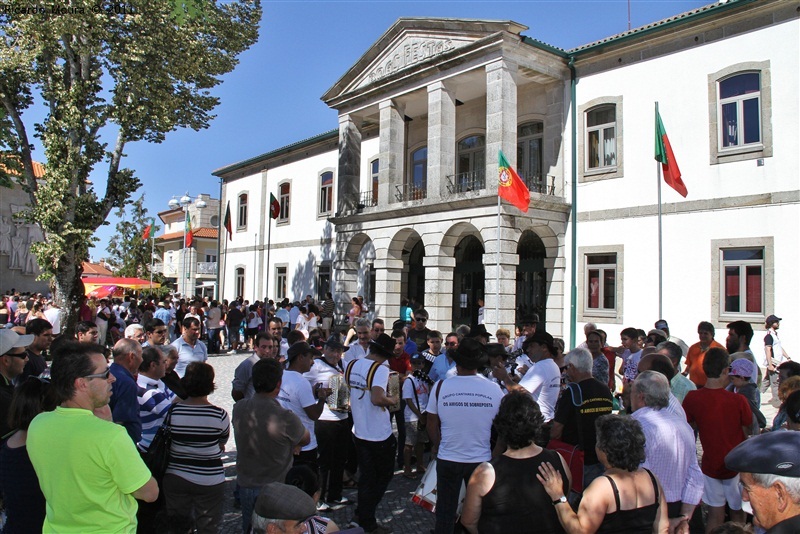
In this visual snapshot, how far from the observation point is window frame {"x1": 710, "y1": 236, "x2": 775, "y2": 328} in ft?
44.4

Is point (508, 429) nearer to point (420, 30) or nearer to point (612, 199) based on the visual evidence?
point (612, 199)

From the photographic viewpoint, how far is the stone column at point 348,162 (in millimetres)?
21969

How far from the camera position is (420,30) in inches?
739

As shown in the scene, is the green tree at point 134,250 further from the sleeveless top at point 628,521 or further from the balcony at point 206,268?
the sleeveless top at point 628,521

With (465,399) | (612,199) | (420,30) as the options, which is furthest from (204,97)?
(465,399)

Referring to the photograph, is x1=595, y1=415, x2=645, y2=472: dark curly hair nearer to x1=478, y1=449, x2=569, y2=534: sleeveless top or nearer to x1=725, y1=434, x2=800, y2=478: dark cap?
x1=478, y1=449, x2=569, y2=534: sleeveless top

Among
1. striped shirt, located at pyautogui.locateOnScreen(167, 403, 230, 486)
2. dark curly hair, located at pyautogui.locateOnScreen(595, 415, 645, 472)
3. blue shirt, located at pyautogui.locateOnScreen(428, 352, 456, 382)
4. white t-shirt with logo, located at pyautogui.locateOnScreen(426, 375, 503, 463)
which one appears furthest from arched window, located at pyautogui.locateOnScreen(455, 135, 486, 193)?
dark curly hair, located at pyautogui.locateOnScreen(595, 415, 645, 472)

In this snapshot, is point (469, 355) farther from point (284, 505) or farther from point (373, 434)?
point (284, 505)

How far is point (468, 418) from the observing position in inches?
178

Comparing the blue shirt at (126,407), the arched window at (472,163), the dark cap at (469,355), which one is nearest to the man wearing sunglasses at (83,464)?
the blue shirt at (126,407)

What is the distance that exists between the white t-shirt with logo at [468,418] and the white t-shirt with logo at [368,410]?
1.16m

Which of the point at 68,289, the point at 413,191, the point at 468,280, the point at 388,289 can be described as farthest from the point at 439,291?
the point at 68,289

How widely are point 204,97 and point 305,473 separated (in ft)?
53.0

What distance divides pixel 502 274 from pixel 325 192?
43.2ft
